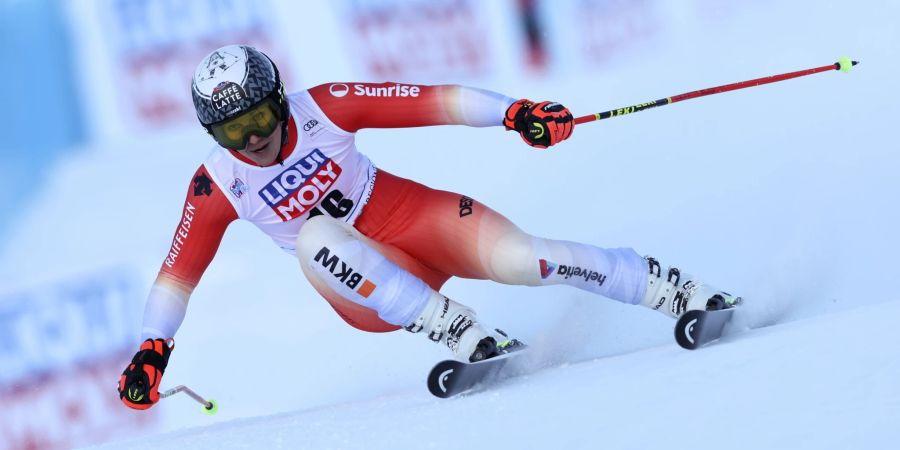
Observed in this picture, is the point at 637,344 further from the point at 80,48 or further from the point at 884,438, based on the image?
the point at 80,48

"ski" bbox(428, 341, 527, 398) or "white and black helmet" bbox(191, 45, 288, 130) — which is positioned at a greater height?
"white and black helmet" bbox(191, 45, 288, 130)

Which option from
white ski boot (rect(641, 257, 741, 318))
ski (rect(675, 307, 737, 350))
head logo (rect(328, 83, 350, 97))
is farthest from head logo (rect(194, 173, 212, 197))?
ski (rect(675, 307, 737, 350))

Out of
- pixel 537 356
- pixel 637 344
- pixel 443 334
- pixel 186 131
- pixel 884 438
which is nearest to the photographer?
pixel 884 438

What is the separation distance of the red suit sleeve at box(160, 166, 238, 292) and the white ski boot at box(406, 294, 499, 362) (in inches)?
33.5

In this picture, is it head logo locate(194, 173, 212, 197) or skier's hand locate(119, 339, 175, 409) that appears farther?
head logo locate(194, 173, 212, 197)

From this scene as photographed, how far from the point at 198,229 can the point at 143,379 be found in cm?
60

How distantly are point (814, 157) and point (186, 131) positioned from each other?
3.68m

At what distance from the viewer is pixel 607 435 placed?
276 centimetres

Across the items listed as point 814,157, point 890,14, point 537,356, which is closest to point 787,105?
point 814,157

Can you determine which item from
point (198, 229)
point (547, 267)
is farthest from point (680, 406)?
point (198, 229)

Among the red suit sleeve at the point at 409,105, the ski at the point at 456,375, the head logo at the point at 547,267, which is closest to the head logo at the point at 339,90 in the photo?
the red suit sleeve at the point at 409,105

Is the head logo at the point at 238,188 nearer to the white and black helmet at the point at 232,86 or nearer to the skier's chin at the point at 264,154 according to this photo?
the skier's chin at the point at 264,154

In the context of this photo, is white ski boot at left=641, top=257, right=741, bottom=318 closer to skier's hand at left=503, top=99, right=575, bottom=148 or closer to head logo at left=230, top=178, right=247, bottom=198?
skier's hand at left=503, top=99, right=575, bottom=148

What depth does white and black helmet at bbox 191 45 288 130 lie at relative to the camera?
3973mm
